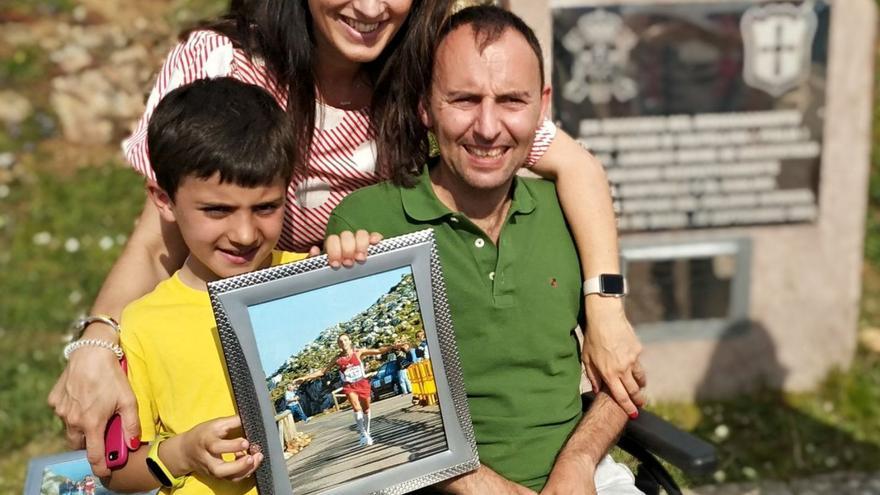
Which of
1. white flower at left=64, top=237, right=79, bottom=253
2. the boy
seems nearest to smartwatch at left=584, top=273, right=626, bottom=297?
the boy

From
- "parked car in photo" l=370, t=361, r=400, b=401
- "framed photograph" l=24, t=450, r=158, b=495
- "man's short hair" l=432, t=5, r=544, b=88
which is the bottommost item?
"framed photograph" l=24, t=450, r=158, b=495

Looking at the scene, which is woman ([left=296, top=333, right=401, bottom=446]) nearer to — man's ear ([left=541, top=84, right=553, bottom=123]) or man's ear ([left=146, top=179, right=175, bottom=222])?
man's ear ([left=146, top=179, right=175, bottom=222])

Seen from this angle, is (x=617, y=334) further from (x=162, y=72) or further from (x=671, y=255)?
(x=671, y=255)

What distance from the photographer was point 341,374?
94.3 inches

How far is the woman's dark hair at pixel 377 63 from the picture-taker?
9.36 feet

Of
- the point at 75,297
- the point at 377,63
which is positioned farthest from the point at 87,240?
the point at 377,63

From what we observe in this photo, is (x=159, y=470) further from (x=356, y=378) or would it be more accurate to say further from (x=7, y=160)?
(x=7, y=160)

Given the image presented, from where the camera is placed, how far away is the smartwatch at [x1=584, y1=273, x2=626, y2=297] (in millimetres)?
2887

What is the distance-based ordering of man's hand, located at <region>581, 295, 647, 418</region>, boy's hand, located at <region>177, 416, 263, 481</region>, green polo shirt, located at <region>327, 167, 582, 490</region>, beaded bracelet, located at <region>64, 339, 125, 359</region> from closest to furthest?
boy's hand, located at <region>177, 416, 263, 481</region> → beaded bracelet, located at <region>64, 339, 125, 359</region> → green polo shirt, located at <region>327, 167, 582, 490</region> → man's hand, located at <region>581, 295, 647, 418</region>

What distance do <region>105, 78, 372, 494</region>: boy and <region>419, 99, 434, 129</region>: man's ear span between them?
50 centimetres

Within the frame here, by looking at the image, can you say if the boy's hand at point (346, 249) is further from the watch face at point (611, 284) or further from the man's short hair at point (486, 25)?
the watch face at point (611, 284)

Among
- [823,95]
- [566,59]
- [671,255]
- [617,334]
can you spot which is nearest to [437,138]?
[617,334]

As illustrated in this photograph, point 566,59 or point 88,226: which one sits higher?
point 566,59

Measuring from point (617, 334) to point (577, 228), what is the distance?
307mm
